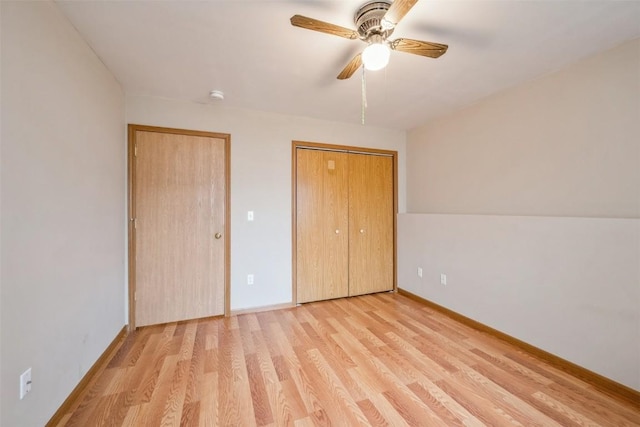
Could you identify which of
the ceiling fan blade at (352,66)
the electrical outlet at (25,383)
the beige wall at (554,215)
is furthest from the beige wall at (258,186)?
the beige wall at (554,215)

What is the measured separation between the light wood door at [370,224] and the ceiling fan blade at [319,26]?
198 centimetres

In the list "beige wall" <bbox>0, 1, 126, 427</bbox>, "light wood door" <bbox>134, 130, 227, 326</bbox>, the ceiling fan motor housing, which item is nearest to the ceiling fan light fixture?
the ceiling fan motor housing

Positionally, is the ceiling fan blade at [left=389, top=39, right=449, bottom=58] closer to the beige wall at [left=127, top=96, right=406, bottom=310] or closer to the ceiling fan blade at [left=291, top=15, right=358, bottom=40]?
the ceiling fan blade at [left=291, top=15, right=358, bottom=40]

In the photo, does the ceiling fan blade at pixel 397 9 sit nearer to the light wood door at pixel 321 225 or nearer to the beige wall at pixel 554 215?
the beige wall at pixel 554 215

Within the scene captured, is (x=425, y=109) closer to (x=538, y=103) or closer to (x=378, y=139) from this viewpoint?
(x=378, y=139)

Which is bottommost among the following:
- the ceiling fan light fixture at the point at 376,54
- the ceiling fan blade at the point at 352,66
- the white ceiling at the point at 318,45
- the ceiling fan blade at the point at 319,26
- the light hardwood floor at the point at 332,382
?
the light hardwood floor at the point at 332,382

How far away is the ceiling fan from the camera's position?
1.25 m

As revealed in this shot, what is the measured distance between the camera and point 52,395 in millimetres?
1338

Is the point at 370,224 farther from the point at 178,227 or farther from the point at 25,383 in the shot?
the point at 25,383

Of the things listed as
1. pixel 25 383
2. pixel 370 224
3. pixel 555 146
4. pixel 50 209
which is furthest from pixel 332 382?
pixel 555 146

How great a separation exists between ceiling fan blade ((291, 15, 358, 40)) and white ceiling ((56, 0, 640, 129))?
169mm

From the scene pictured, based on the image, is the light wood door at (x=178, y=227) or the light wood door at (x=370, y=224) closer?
the light wood door at (x=178, y=227)

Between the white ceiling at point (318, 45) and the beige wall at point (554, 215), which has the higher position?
the white ceiling at point (318, 45)

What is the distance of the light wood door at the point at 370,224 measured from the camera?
3.34m
